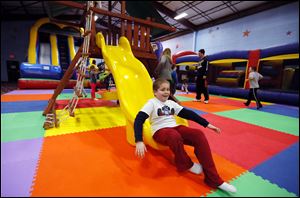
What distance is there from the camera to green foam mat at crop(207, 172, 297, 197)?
1.26 metres

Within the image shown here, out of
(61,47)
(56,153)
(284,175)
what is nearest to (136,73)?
(56,153)

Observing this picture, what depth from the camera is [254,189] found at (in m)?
1.32

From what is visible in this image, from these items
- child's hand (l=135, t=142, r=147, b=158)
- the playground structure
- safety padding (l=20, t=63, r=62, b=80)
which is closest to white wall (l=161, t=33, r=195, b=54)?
safety padding (l=20, t=63, r=62, b=80)

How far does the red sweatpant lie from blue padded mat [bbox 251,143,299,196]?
54 centimetres

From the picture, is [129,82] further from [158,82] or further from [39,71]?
[39,71]

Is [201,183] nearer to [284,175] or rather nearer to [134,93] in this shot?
[284,175]

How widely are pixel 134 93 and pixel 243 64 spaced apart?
7577mm

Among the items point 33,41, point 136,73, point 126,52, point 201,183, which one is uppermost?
point 33,41

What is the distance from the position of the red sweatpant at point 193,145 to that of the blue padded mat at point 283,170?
1.76ft

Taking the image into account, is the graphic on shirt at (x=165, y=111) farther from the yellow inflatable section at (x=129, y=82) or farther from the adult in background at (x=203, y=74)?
the adult in background at (x=203, y=74)

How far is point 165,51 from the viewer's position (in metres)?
3.81

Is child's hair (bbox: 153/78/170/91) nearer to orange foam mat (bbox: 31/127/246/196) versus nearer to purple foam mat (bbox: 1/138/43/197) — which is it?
orange foam mat (bbox: 31/127/246/196)

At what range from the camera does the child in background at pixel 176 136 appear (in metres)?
1.35

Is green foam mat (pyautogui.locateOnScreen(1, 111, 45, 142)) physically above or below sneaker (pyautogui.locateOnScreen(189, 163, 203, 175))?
above
